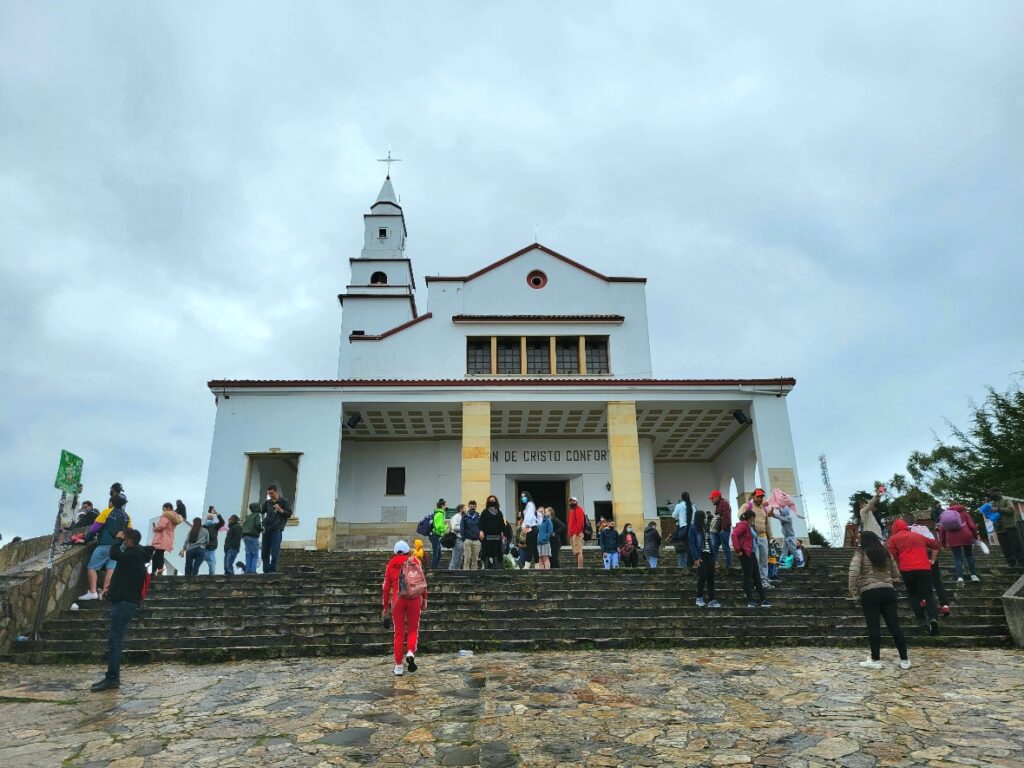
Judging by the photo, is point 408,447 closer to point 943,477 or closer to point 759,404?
point 759,404

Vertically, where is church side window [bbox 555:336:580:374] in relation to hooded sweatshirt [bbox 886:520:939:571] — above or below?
above

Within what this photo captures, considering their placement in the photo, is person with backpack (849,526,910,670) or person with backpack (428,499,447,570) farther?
person with backpack (428,499,447,570)

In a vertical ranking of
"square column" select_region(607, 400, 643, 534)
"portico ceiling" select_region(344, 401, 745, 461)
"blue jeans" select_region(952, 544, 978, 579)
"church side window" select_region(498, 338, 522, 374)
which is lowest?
"blue jeans" select_region(952, 544, 978, 579)

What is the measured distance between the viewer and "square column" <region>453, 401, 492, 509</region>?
19641 mm

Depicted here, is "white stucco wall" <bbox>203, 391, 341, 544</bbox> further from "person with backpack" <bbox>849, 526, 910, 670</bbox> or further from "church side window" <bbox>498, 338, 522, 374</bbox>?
"person with backpack" <bbox>849, 526, 910, 670</bbox>

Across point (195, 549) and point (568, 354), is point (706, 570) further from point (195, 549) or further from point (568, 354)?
point (568, 354)

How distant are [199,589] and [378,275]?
24.8m

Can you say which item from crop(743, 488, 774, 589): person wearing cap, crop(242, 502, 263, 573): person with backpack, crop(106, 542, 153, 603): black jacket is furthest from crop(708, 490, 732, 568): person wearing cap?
crop(242, 502, 263, 573): person with backpack

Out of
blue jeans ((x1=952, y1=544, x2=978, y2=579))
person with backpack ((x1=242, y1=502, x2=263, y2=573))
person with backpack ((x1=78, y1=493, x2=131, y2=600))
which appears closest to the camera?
person with backpack ((x1=78, y1=493, x2=131, y2=600))

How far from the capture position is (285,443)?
19.9m

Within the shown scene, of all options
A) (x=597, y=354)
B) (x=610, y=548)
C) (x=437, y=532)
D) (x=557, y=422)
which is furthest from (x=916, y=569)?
(x=597, y=354)

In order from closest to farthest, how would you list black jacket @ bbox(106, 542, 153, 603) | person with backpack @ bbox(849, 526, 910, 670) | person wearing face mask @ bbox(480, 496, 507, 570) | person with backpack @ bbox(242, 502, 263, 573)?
person with backpack @ bbox(849, 526, 910, 670) < black jacket @ bbox(106, 542, 153, 603) < person with backpack @ bbox(242, 502, 263, 573) < person wearing face mask @ bbox(480, 496, 507, 570)

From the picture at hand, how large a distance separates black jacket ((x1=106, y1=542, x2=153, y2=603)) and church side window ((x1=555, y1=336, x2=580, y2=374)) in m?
17.9

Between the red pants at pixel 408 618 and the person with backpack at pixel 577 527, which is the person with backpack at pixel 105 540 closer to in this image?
the red pants at pixel 408 618
